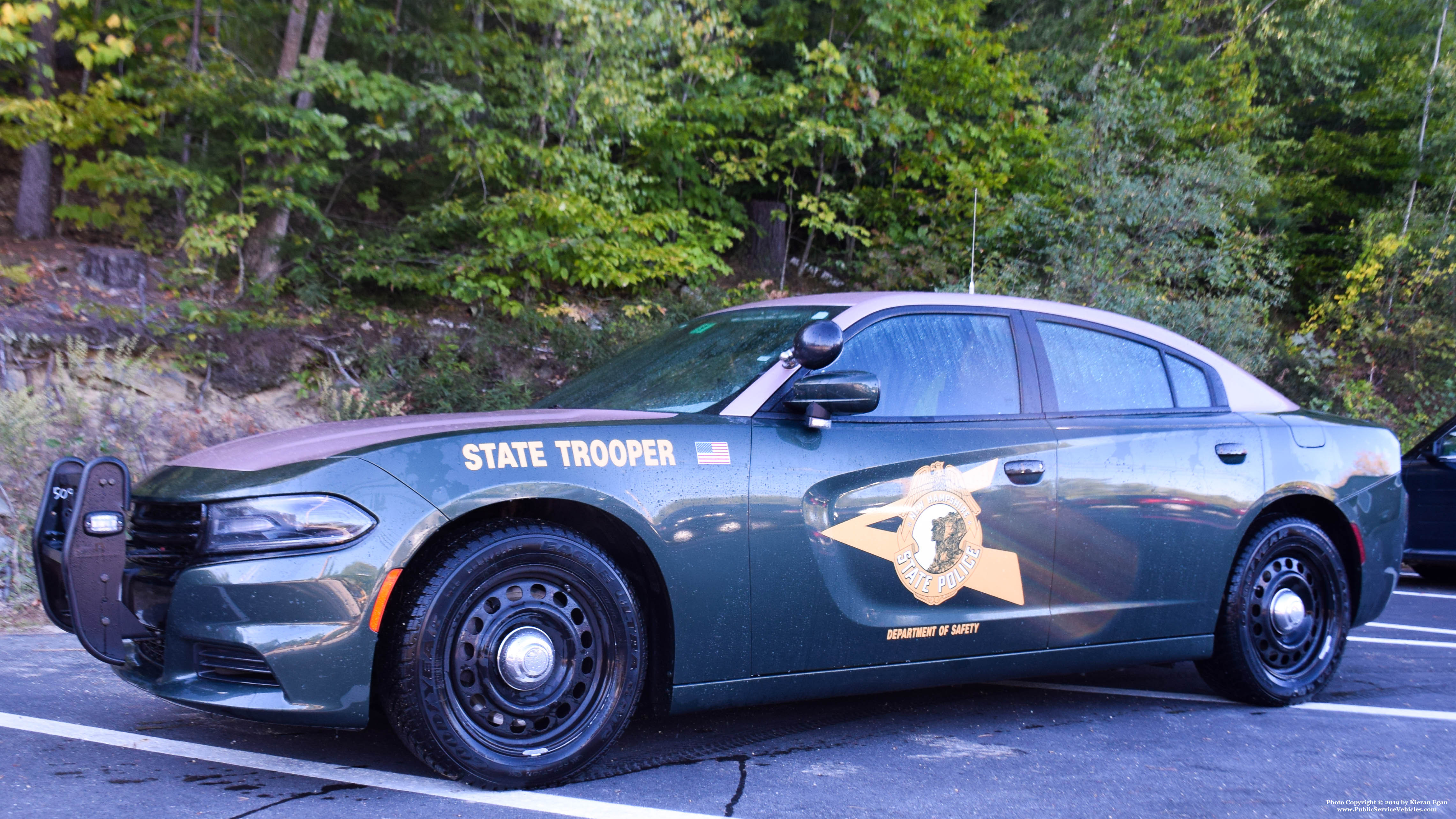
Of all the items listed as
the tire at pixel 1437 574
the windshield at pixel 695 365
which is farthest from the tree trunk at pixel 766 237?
the windshield at pixel 695 365

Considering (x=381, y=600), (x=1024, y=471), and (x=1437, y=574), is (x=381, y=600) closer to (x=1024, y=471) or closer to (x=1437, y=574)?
(x=1024, y=471)

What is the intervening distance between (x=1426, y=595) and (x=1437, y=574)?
1355 millimetres

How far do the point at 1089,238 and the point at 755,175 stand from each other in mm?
3991

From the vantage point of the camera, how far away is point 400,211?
39.3 feet

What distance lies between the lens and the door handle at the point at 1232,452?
14.0ft

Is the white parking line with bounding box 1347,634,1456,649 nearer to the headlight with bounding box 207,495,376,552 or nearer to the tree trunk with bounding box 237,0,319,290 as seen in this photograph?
the headlight with bounding box 207,495,376,552

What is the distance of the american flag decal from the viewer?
10.8 ft

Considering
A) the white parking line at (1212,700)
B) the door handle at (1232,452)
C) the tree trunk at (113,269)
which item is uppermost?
the tree trunk at (113,269)

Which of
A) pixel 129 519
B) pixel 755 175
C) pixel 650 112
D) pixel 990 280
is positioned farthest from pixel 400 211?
pixel 129 519

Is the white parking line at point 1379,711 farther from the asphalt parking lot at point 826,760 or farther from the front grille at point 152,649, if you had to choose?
the front grille at point 152,649

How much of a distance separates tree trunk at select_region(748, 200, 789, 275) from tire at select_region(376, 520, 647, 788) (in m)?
11.1

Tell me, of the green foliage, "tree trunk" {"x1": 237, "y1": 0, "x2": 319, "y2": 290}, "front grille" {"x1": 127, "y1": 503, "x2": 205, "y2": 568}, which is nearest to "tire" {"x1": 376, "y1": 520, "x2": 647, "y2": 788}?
"front grille" {"x1": 127, "y1": 503, "x2": 205, "y2": 568}

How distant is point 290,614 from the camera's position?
275cm

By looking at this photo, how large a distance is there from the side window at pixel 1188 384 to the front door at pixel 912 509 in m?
0.79
